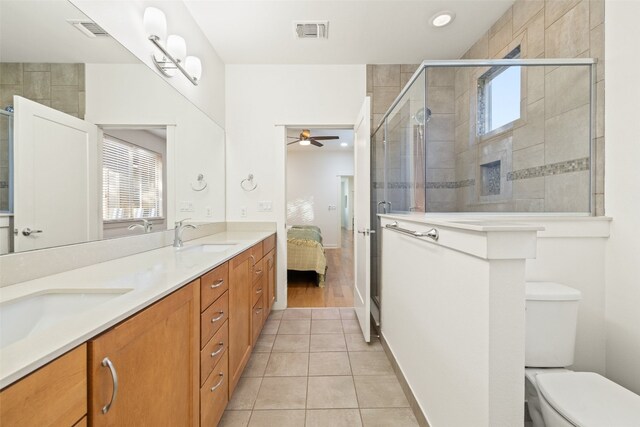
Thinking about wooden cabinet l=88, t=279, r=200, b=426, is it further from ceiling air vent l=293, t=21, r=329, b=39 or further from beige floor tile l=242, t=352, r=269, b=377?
ceiling air vent l=293, t=21, r=329, b=39

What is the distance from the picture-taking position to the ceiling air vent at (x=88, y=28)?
3.83ft

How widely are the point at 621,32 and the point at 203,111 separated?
2.69 metres

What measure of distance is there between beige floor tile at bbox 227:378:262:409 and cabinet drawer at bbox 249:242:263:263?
0.76 metres

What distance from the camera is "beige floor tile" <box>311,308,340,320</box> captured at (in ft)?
8.95

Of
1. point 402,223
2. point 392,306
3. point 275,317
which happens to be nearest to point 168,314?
point 402,223

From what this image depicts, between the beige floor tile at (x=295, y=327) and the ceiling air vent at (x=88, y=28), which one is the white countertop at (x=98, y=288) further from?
the beige floor tile at (x=295, y=327)

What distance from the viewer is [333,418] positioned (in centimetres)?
144

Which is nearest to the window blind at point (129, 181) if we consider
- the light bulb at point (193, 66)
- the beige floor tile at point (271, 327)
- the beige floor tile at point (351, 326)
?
the light bulb at point (193, 66)

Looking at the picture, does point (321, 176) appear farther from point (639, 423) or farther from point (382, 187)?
point (639, 423)

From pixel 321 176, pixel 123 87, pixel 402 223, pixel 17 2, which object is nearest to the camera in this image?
pixel 17 2

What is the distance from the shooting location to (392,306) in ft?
6.18

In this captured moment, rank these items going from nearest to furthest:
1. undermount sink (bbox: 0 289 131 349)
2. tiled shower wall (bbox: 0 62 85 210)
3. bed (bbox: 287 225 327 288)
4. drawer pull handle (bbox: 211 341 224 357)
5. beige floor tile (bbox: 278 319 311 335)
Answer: undermount sink (bbox: 0 289 131 349) < tiled shower wall (bbox: 0 62 85 210) < drawer pull handle (bbox: 211 341 224 357) < beige floor tile (bbox: 278 319 311 335) < bed (bbox: 287 225 327 288)

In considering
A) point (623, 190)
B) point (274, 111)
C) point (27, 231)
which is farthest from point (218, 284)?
point (274, 111)

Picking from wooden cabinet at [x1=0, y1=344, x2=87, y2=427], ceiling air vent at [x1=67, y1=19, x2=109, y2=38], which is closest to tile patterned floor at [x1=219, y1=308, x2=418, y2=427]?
wooden cabinet at [x1=0, y1=344, x2=87, y2=427]
